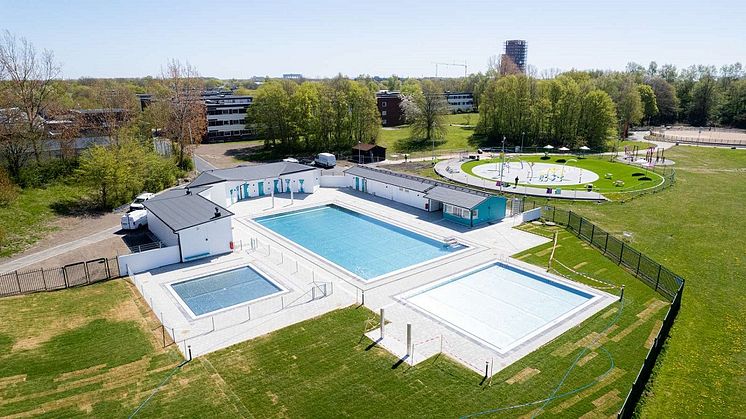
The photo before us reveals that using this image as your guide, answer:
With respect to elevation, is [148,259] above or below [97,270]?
above

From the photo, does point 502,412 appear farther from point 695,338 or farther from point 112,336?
point 112,336

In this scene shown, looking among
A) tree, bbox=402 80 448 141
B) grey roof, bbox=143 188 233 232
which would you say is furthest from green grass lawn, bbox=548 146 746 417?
tree, bbox=402 80 448 141

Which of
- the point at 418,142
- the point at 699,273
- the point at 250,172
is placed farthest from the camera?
the point at 418,142

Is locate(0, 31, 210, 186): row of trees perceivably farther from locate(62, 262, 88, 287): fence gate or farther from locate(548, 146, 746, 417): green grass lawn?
locate(548, 146, 746, 417): green grass lawn

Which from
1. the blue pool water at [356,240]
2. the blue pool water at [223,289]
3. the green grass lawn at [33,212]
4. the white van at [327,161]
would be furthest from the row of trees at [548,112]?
the green grass lawn at [33,212]

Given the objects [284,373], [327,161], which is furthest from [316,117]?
[284,373]

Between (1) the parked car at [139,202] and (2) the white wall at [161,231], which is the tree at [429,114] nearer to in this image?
(1) the parked car at [139,202]

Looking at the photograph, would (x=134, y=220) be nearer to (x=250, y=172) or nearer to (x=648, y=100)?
(x=250, y=172)
